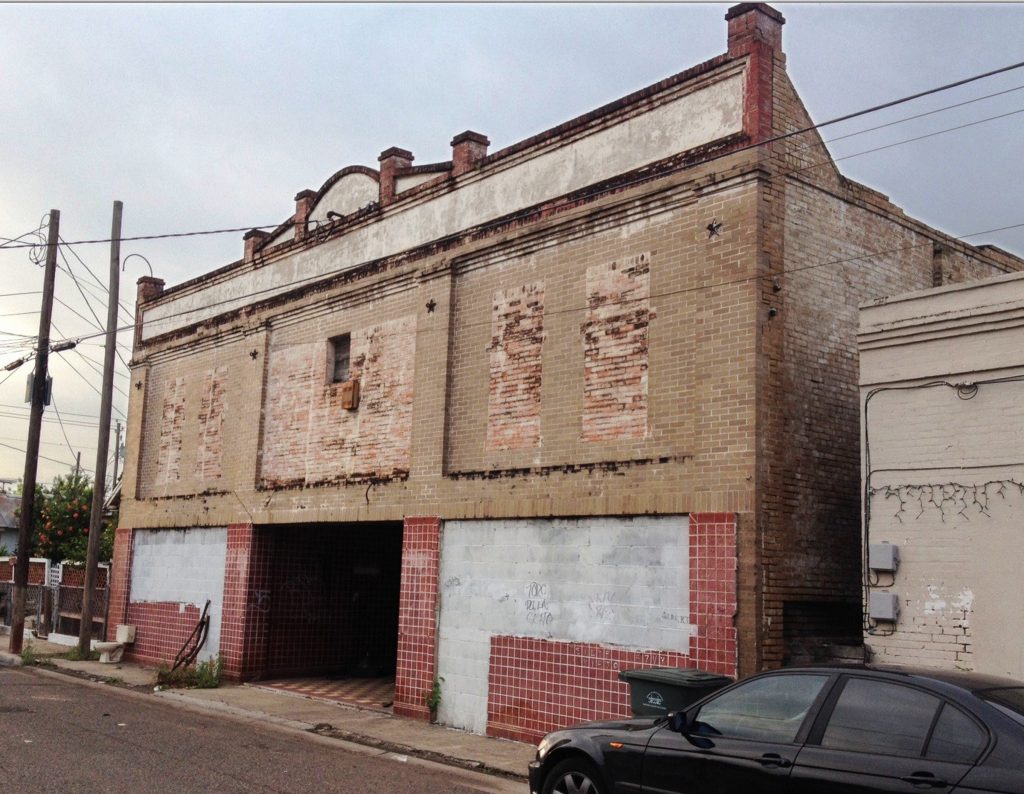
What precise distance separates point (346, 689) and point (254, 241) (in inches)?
330

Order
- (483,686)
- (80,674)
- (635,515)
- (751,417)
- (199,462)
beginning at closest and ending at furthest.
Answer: (751,417), (635,515), (483,686), (80,674), (199,462)

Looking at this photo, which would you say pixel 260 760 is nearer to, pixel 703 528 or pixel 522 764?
pixel 522 764

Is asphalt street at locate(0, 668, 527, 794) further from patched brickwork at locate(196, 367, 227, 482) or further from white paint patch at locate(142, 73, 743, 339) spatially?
white paint patch at locate(142, 73, 743, 339)

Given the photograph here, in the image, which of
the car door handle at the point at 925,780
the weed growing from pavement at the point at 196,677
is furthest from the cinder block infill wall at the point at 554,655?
the car door handle at the point at 925,780

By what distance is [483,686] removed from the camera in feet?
42.9

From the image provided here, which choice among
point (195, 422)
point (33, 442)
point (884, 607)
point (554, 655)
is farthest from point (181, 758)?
point (33, 442)

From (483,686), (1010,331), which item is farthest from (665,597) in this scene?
(1010,331)

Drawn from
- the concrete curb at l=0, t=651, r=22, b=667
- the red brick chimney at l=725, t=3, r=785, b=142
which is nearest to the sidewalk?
the concrete curb at l=0, t=651, r=22, b=667

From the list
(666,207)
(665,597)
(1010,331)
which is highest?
(666,207)

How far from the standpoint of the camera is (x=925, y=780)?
527 centimetres

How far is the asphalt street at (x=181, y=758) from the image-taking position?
30.4ft

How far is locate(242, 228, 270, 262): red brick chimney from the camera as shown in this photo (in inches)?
774

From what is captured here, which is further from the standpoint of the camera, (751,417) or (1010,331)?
(751,417)

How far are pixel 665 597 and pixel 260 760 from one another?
4.48m
